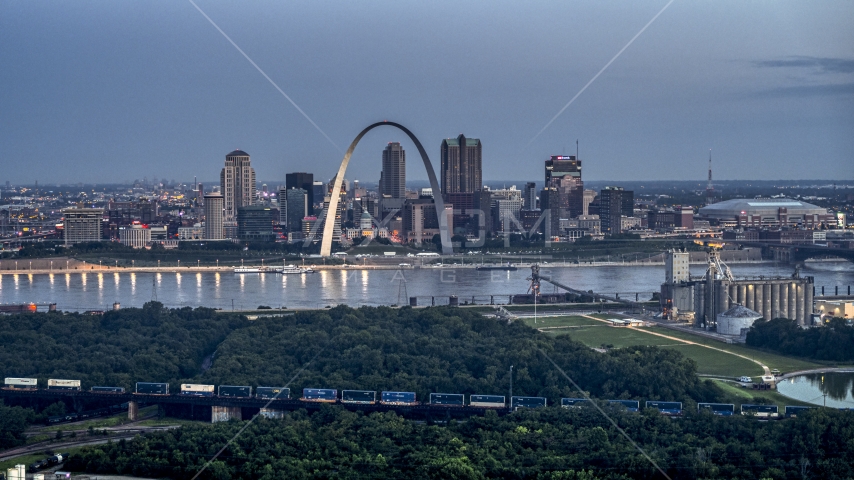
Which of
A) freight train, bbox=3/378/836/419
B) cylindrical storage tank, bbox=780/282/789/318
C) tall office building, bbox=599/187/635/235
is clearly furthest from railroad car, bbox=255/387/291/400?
tall office building, bbox=599/187/635/235

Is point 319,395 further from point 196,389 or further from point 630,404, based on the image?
point 630,404

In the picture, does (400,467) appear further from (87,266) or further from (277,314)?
(87,266)

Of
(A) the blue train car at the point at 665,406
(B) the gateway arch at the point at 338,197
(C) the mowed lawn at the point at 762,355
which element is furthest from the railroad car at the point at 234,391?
(B) the gateway arch at the point at 338,197

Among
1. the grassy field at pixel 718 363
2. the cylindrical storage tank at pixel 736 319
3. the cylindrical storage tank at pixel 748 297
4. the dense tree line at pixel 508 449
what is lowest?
the dense tree line at pixel 508 449

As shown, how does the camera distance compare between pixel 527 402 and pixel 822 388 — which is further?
pixel 822 388

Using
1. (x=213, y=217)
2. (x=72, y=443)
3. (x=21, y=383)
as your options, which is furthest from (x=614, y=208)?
(x=72, y=443)

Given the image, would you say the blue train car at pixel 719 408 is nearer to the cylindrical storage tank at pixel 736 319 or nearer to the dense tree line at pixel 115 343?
the cylindrical storage tank at pixel 736 319

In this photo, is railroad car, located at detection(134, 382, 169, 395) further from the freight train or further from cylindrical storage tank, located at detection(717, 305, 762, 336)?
cylindrical storage tank, located at detection(717, 305, 762, 336)
